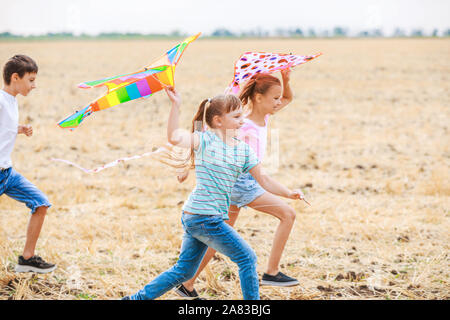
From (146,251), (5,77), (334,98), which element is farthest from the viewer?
(334,98)

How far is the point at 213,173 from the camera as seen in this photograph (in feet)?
10.1

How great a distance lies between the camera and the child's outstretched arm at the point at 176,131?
2.91 meters

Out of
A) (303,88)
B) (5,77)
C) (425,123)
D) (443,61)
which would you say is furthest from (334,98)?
(443,61)

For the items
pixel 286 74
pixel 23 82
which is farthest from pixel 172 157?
pixel 23 82

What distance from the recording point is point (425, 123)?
38.6 ft

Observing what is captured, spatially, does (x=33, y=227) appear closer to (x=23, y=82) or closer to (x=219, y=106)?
(x=23, y=82)

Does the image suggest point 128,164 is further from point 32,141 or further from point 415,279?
point 415,279

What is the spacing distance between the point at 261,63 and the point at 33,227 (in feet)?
7.42

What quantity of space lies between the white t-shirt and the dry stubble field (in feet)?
3.31

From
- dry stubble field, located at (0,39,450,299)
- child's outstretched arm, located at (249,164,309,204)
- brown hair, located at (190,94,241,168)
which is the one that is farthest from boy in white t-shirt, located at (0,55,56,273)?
child's outstretched arm, located at (249,164,309,204)

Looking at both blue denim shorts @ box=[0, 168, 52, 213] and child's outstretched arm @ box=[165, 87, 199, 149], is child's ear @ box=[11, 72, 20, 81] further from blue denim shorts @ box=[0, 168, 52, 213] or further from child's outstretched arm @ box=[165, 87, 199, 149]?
child's outstretched arm @ box=[165, 87, 199, 149]

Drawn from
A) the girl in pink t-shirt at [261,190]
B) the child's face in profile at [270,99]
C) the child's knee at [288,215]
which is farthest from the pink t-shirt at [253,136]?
the child's knee at [288,215]

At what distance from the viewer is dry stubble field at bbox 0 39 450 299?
4.20m
